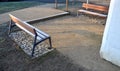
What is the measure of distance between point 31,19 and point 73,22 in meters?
1.75

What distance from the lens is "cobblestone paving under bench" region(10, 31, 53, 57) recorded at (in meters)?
4.91

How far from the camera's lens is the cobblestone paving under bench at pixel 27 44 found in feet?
16.1

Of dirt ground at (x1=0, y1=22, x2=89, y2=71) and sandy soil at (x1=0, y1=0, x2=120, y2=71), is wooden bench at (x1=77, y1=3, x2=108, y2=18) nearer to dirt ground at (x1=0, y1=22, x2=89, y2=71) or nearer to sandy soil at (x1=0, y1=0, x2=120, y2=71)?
sandy soil at (x1=0, y1=0, x2=120, y2=71)

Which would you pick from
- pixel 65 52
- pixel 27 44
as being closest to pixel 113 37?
pixel 65 52

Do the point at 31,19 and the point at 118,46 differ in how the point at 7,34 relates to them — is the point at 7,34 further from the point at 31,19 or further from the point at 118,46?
the point at 118,46

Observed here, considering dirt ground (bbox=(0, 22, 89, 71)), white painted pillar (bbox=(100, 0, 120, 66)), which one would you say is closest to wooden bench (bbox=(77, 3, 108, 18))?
white painted pillar (bbox=(100, 0, 120, 66))

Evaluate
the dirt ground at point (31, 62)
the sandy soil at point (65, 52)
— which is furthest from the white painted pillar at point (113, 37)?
the dirt ground at point (31, 62)

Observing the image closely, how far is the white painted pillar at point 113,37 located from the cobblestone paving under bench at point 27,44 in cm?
157

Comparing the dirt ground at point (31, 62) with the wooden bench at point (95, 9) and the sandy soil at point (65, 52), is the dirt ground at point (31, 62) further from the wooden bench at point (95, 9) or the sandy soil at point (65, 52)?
the wooden bench at point (95, 9)

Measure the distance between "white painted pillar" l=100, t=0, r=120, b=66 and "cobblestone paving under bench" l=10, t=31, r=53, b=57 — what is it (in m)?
1.57

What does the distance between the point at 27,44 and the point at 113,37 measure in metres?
2.50

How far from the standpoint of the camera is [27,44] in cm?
532

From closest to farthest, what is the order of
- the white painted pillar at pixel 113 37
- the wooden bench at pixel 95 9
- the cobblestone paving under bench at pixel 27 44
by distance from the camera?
the white painted pillar at pixel 113 37, the cobblestone paving under bench at pixel 27 44, the wooden bench at pixel 95 9

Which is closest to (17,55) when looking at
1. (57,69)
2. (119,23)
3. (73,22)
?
(57,69)
